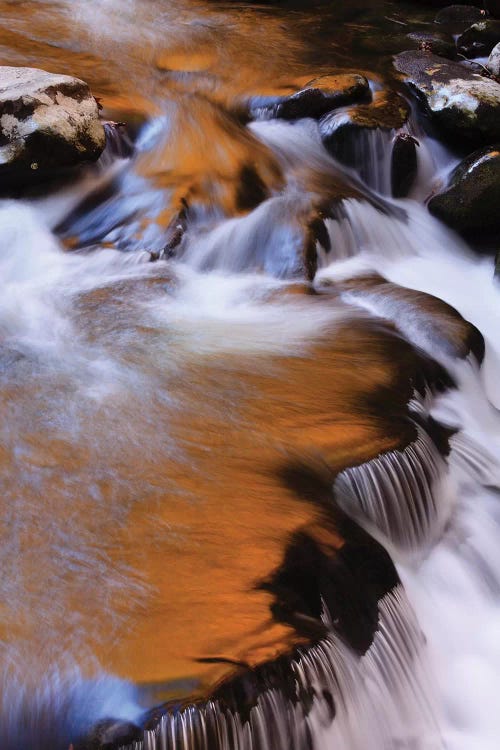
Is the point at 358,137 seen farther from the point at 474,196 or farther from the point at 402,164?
the point at 474,196

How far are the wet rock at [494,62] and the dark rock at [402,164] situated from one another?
179cm

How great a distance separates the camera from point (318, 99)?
277 inches

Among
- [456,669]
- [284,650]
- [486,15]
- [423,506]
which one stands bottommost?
[456,669]

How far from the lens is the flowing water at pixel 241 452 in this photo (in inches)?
93.6

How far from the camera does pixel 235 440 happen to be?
341 centimetres

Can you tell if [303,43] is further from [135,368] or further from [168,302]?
[135,368]

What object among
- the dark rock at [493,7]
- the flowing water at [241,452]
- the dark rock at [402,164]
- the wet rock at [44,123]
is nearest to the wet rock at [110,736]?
the flowing water at [241,452]

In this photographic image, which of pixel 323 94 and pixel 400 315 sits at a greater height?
pixel 323 94

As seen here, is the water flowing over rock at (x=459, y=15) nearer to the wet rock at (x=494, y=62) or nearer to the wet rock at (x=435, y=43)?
the wet rock at (x=435, y=43)

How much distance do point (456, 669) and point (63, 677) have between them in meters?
1.63

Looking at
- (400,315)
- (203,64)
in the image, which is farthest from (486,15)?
(400,315)

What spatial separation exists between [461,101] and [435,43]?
6.30ft

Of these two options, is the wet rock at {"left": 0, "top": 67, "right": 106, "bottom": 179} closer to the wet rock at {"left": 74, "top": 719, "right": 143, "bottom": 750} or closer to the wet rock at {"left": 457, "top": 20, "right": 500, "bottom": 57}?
the wet rock at {"left": 74, "top": 719, "right": 143, "bottom": 750}

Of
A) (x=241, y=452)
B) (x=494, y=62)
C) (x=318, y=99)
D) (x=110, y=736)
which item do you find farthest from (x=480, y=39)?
(x=110, y=736)
